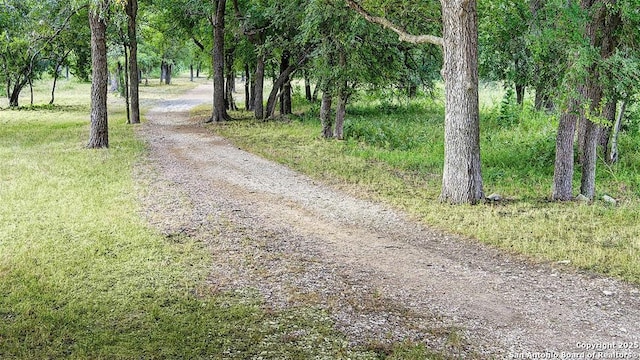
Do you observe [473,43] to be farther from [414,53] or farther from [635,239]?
[414,53]

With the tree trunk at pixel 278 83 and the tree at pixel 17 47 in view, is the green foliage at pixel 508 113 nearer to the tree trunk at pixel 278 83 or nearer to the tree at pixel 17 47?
the tree trunk at pixel 278 83

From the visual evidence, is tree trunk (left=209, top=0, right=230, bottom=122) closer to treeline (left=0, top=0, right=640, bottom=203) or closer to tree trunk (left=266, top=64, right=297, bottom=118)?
treeline (left=0, top=0, right=640, bottom=203)

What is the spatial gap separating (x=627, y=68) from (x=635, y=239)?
103 inches

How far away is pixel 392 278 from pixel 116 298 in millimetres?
3007

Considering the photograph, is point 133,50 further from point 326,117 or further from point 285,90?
point 326,117

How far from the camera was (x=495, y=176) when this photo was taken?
12680 millimetres

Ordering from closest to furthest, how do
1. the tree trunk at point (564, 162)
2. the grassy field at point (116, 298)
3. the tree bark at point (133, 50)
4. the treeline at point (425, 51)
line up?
1. the grassy field at point (116, 298)
2. the treeline at point (425, 51)
3. the tree trunk at point (564, 162)
4. the tree bark at point (133, 50)

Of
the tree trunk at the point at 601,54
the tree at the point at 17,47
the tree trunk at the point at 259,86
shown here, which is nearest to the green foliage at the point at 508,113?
the tree trunk at the point at 601,54

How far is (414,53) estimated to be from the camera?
18.2 meters

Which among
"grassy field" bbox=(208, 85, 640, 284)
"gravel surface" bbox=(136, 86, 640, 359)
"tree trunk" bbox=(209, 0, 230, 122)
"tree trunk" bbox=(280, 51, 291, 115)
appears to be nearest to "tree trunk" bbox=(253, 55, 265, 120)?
"tree trunk" bbox=(280, 51, 291, 115)

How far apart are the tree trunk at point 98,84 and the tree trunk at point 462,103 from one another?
33.3ft

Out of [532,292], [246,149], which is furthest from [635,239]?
[246,149]

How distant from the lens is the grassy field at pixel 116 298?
16.3ft

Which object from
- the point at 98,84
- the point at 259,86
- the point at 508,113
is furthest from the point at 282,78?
the point at 508,113
